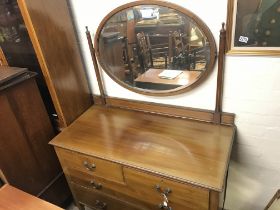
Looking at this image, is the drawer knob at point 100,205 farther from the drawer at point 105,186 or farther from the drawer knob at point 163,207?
the drawer knob at point 163,207

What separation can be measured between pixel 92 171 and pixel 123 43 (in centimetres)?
78

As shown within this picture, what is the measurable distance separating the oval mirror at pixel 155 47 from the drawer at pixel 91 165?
0.50 metres

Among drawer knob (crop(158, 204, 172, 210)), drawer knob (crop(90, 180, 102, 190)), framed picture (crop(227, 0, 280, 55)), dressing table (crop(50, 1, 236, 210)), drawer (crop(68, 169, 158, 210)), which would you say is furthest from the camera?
drawer knob (crop(90, 180, 102, 190))

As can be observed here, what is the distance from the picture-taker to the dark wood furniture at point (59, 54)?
1310mm

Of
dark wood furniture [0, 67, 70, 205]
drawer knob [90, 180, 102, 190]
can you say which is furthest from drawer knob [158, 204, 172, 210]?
dark wood furniture [0, 67, 70, 205]

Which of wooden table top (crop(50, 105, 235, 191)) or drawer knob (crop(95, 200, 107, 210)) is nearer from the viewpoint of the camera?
wooden table top (crop(50, 105, 235, 191))

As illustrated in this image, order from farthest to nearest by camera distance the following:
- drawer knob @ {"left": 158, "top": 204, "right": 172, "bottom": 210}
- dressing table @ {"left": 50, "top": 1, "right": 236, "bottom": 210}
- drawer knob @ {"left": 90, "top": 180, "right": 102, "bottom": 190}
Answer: drawer knob @ {"left": 90, "top": 180, "right": 102, "bottom": 190} → drawer knob @ {"left": 158, "top": 204, "right": 172, "bottom": 210} → dressing table @ {"left": 50, "top": 1, "right": 236, "bottom": 210}

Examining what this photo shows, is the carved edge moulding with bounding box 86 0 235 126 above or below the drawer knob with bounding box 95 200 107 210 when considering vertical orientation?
above

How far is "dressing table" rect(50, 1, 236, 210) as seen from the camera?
3.80 feet

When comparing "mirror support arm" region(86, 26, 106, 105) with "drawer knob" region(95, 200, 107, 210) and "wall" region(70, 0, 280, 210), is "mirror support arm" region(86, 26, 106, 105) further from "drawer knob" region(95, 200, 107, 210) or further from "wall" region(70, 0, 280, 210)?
"drawer knob" region(95, 200, 107, 210)

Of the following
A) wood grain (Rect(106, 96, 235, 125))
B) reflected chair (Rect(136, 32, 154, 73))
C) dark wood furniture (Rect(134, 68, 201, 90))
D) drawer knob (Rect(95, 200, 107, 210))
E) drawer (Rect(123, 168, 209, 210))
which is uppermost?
reflected chair (Rect(136, 32, 154, 73))

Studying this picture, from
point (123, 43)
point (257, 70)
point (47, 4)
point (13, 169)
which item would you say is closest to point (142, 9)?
point (123, 43)

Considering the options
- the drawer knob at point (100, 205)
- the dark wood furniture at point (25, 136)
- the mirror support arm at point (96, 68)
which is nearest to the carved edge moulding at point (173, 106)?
the mirror support arm at point (96, 68)

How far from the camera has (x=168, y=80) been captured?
56.1 inches
